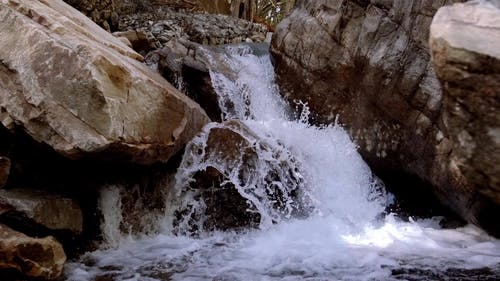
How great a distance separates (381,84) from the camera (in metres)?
6.08

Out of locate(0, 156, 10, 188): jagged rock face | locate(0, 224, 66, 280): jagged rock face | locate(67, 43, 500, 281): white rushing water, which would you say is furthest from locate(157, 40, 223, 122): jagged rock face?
locate(0, 224, 66, 280): jagged rock face

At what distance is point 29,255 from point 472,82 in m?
3.51

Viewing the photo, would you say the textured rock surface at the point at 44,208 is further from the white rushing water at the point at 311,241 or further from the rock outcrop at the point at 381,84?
the rock outcrop at the point at 381,84

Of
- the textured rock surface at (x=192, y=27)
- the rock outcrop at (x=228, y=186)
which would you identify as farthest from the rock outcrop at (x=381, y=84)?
the textured rock surface at (x=192, y=27)

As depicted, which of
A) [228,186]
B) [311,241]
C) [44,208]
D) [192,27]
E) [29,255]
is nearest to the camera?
[29,255]

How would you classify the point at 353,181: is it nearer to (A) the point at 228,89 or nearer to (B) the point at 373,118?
(B) the point at 373,118

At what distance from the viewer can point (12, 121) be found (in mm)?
4422

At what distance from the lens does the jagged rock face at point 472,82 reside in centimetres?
327

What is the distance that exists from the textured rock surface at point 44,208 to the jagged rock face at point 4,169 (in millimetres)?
118

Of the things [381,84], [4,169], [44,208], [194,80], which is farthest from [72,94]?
[381,84]

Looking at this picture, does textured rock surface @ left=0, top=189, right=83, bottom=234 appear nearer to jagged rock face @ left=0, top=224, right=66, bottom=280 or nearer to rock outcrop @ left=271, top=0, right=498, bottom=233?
jagged rock face @ left=0, top=224, right=66, bottom=280

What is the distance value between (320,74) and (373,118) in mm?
1169

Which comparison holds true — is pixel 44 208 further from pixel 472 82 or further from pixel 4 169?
pixel 472 82

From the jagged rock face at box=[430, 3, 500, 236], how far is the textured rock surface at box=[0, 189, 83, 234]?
3497mm
